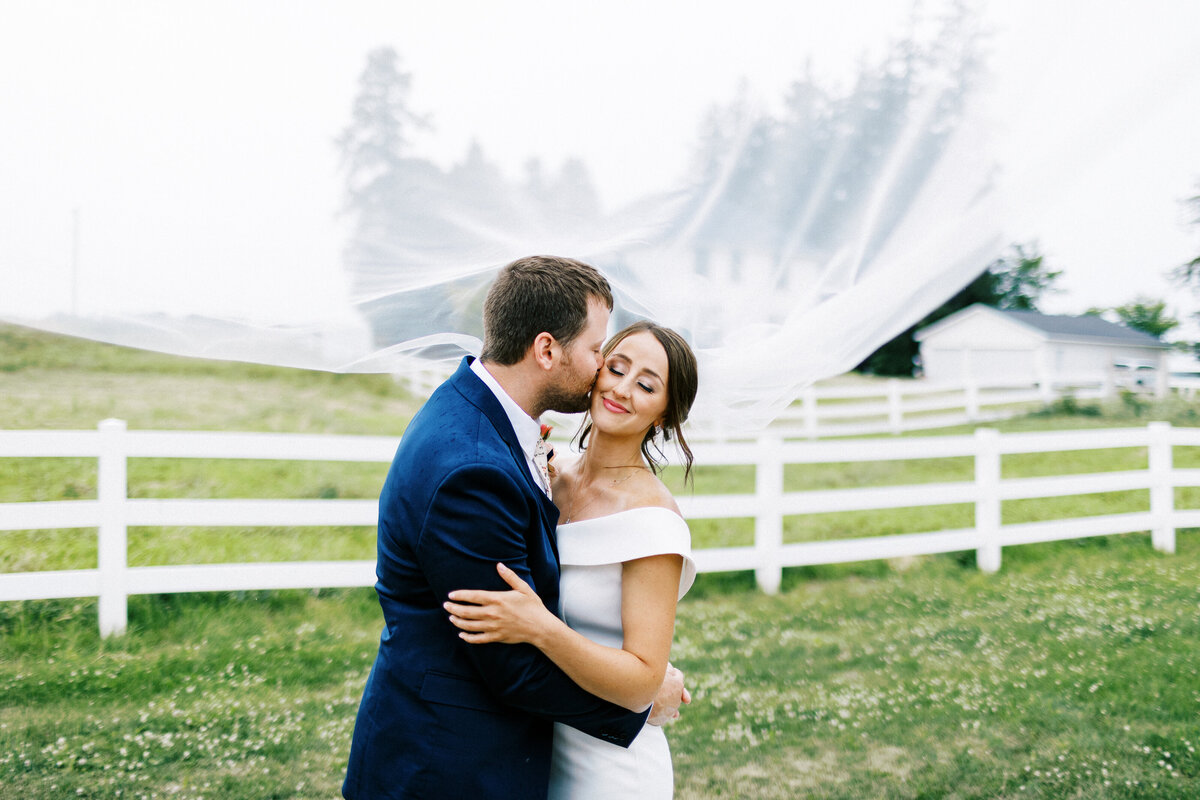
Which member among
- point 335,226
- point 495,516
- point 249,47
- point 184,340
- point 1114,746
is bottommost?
point 1114,746

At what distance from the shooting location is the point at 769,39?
2078 mm

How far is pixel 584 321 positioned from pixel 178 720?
3495 millimetres

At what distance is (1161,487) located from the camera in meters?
8.26

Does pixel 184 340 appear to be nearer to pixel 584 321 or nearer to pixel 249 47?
pixel 249 47

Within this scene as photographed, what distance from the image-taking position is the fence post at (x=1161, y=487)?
820 cm

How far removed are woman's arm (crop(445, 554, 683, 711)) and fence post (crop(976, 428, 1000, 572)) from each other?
20.7 feet

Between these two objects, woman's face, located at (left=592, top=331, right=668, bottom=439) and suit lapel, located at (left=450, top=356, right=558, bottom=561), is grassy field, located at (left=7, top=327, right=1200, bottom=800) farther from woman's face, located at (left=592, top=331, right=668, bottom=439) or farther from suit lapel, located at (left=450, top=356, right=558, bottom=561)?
suit lapel, located at (left=450, top=356, right=558, bottom=561)

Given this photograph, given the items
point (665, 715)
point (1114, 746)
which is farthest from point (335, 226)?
point (1114, 746)

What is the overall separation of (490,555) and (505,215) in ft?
2.99

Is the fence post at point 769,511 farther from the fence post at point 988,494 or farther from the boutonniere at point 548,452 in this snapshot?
the boutonniere at point 548,452

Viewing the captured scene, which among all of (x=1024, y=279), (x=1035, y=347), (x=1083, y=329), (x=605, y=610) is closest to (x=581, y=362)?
→ (x=605, y=610)

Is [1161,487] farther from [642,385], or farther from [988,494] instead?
[642,385]

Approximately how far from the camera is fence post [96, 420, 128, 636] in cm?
503

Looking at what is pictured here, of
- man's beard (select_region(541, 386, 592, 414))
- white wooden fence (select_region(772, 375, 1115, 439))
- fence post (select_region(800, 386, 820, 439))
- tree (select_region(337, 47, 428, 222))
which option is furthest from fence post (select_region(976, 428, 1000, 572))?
fence post (select_region(800, 386, 820, 439))
